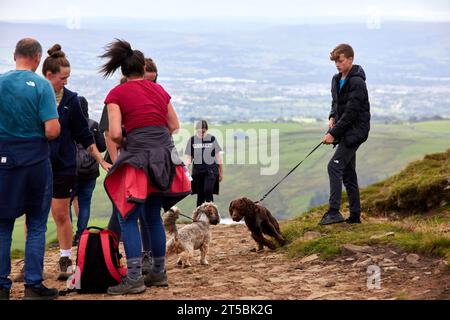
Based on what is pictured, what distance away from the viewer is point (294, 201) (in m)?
96.9

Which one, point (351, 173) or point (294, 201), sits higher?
point (351, 173)

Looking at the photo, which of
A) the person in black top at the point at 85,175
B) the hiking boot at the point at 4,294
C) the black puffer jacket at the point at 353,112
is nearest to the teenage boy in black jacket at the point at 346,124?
the black puffer jacket at the point at 353,112

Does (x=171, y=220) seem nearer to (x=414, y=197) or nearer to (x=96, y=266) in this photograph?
(x=96, y=266)

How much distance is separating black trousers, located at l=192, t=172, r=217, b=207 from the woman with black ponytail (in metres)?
5.61

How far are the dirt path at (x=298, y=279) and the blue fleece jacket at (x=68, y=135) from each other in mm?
1371

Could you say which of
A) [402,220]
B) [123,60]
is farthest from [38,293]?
[402,220]

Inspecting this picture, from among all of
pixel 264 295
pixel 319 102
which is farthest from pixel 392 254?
pixel 319 102

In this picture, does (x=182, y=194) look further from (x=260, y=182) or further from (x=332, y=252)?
(x=260, y=182)

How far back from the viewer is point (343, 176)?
11.8 m

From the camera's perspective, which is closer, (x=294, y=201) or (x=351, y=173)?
(x=351, y=173)

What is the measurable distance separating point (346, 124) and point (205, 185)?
3524 millimetres
